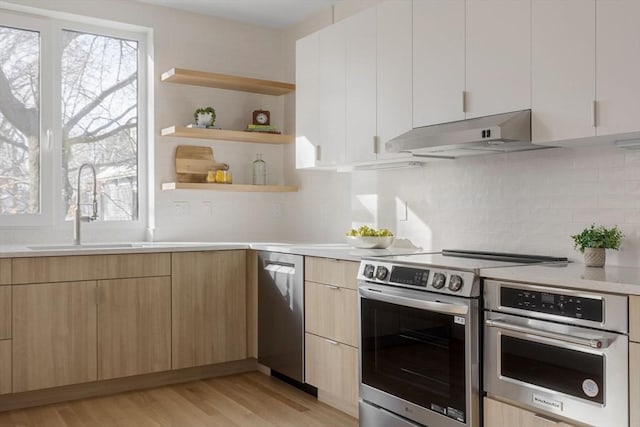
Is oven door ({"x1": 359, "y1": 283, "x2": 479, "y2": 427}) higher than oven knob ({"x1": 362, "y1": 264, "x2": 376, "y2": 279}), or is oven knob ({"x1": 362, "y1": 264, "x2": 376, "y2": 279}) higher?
oven knob ({"x1": 362, "y1": 264, "x2": 376, "y2": 279})

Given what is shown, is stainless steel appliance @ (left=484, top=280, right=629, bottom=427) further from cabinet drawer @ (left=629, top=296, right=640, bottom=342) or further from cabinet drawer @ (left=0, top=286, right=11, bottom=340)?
cabinet drawer @ (left=0, top=286, right=11, bottom=340)

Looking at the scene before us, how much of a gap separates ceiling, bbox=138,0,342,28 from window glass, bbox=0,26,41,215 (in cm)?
89

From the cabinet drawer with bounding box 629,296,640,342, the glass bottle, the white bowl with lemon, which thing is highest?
the glass bottle

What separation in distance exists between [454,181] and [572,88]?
3.50ft

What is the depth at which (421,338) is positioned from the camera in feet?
9.02

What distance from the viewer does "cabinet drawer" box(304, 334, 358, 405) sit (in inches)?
128

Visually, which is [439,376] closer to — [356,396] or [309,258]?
[356,396]

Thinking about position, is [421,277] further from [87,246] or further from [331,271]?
[87,246]

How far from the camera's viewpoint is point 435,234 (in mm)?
3570

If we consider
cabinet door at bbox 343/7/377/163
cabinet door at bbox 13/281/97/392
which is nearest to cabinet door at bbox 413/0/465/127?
cabinet door at bbox 343/7/377/163

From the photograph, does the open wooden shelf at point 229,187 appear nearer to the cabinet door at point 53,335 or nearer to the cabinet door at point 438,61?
the cabinet door at point 53,335

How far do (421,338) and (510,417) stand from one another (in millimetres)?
527

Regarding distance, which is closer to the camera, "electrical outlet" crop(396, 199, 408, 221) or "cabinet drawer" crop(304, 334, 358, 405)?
"cabinet drawer" crop(304, 334, 358, 405)

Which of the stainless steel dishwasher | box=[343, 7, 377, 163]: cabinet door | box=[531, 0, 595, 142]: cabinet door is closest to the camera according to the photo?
box=[531, 0, 595, 142]: cabinet door
